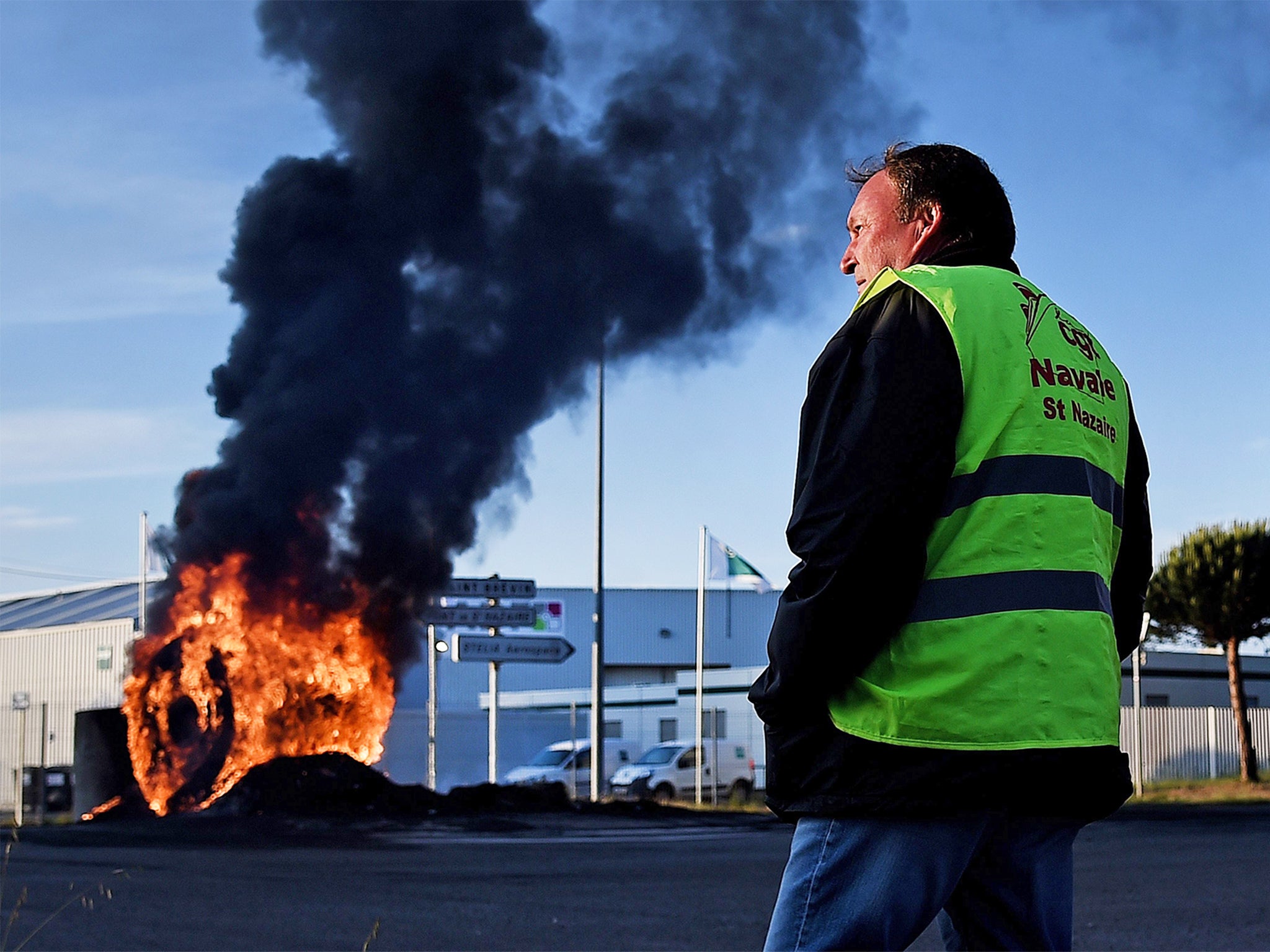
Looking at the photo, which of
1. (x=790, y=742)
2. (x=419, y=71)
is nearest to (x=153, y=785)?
(x=419, y=71)

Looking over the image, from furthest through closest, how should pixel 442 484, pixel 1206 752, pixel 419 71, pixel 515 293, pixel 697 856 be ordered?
pixel 1206 752
pixel 419 71
pixel 515 293
pixel 442 484
pixel 697 856

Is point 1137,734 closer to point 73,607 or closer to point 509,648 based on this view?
point 509,648

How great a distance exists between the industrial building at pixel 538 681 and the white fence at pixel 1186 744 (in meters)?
3.73

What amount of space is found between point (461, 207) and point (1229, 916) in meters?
20.1

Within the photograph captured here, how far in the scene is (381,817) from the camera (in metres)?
18.0

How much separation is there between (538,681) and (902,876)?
5411 centimetres

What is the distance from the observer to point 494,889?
956 cm

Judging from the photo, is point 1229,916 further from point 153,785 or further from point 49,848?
point 153,785

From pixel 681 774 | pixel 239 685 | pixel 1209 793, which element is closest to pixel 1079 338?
pixel 239 685

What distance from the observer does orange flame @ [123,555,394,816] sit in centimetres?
2144

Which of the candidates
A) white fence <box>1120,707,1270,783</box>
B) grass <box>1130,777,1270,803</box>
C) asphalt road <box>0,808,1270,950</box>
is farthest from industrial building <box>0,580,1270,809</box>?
grass <box>1130,777,1270,803</box>

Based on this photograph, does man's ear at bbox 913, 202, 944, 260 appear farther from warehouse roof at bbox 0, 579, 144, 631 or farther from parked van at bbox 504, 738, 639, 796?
warehouse roof at bbox 0, 579, 144, 631

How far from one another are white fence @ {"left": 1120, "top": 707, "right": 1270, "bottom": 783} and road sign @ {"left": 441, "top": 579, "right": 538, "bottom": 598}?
56.6 feet

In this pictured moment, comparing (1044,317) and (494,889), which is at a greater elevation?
(1044,317)
